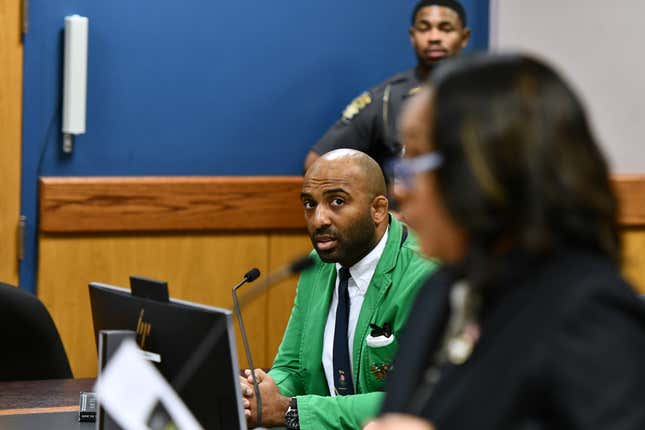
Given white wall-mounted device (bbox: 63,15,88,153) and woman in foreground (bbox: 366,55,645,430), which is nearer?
woman in foreground (bbox: 366,55,645,430)

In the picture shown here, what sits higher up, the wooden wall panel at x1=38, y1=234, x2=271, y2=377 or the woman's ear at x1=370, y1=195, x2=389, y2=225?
the woman's ear at x1=370, y1=195, x2=389, y2=225

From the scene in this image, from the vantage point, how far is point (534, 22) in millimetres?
5109

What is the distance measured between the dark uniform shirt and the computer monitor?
2716mm

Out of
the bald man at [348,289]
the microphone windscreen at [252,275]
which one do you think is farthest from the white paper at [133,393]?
the bald man at [348,289]

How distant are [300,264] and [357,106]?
311 cm

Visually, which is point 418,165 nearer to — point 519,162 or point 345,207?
point 519,162

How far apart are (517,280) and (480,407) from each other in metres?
0.14

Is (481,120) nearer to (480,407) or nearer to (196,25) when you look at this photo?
(480,407)

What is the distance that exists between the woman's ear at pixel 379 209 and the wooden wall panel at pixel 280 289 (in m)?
1.95

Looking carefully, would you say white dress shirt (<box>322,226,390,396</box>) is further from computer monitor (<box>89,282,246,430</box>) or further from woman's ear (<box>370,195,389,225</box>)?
computer monitor (<box>89,282,246,430</box>)

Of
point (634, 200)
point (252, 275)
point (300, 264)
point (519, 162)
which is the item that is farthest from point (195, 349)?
point (634, 200)

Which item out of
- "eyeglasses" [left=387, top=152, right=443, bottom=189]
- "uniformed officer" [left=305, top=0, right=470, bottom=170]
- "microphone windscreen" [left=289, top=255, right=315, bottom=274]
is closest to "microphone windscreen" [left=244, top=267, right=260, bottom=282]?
"microphone windscreen" [left=289, top=255, right=315, bottom=274]

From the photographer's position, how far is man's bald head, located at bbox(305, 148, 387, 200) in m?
2.88

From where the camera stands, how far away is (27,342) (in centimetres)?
314
